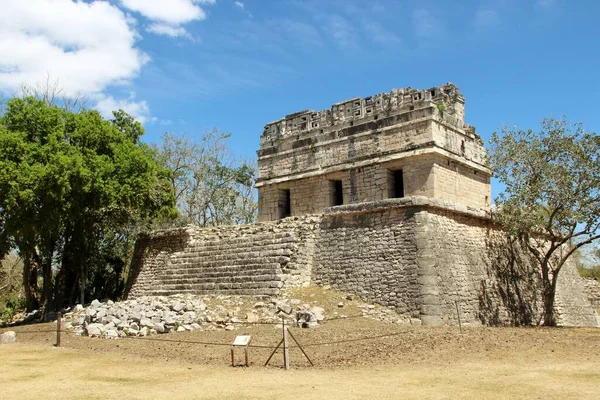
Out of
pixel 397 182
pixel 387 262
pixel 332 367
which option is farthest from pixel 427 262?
pixel 332 367

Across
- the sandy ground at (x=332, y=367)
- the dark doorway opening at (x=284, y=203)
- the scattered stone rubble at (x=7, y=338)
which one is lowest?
the sandy ground at (x=332, y=367)

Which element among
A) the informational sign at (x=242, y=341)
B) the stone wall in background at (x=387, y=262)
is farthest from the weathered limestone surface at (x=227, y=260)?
the informational sign at (x=242, y=341)

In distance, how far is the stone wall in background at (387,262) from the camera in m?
13.4

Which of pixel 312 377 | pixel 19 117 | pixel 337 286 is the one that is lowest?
pixel 312 377

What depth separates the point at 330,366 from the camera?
8836mm

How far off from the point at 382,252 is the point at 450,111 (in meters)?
6.09

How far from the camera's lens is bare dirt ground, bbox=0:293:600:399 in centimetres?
706

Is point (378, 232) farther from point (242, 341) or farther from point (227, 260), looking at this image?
point (242, 341)

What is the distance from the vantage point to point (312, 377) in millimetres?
7973

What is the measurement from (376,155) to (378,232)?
12.2 feet

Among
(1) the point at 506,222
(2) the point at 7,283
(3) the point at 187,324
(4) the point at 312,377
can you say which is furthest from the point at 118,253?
(4) the point at 312,377

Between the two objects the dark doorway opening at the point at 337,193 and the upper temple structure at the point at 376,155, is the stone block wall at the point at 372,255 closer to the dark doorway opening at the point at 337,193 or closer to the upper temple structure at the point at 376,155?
the upper temple structure at the point at 376,155

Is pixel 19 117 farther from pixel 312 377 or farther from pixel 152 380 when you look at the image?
pixel 312 377

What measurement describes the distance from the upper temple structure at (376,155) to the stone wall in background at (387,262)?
1.99 metres
